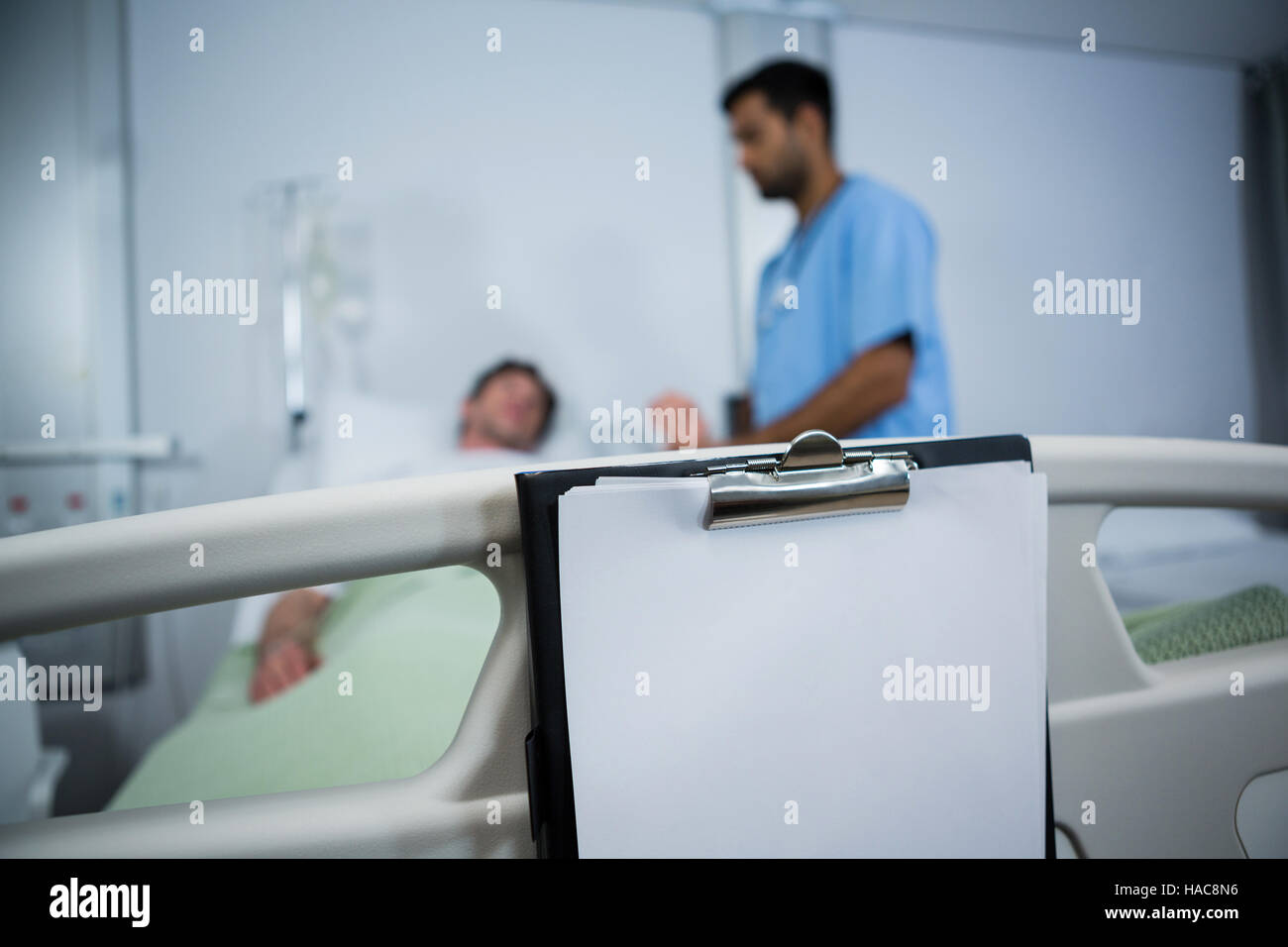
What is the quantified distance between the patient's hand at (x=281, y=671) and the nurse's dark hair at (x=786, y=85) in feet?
5.97

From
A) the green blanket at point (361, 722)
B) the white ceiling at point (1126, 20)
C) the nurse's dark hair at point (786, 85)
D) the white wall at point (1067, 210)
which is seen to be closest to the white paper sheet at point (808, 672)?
the green blanket at point (361, 722)

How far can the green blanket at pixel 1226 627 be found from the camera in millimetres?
440

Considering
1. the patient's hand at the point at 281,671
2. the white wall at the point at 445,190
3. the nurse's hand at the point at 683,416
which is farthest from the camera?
the nurse's hand at the point at 683,416

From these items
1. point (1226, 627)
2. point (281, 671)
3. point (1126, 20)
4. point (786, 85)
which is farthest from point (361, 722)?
point (1126, 20)

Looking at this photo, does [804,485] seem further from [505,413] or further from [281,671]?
[505,413]

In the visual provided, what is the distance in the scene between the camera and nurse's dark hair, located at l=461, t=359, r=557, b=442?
1.99m

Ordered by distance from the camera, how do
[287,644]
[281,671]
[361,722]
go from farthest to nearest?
[287,644] < [281,671] < [361,722]

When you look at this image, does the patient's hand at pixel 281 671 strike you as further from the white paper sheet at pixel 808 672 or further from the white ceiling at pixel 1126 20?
the white ceiling at pixel 1126 20

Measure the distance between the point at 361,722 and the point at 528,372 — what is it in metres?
1.50

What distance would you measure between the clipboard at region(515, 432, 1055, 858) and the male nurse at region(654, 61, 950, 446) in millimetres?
1599

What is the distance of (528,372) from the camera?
200 centimetres

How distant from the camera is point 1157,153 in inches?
92.8

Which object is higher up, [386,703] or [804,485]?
[804,485]
